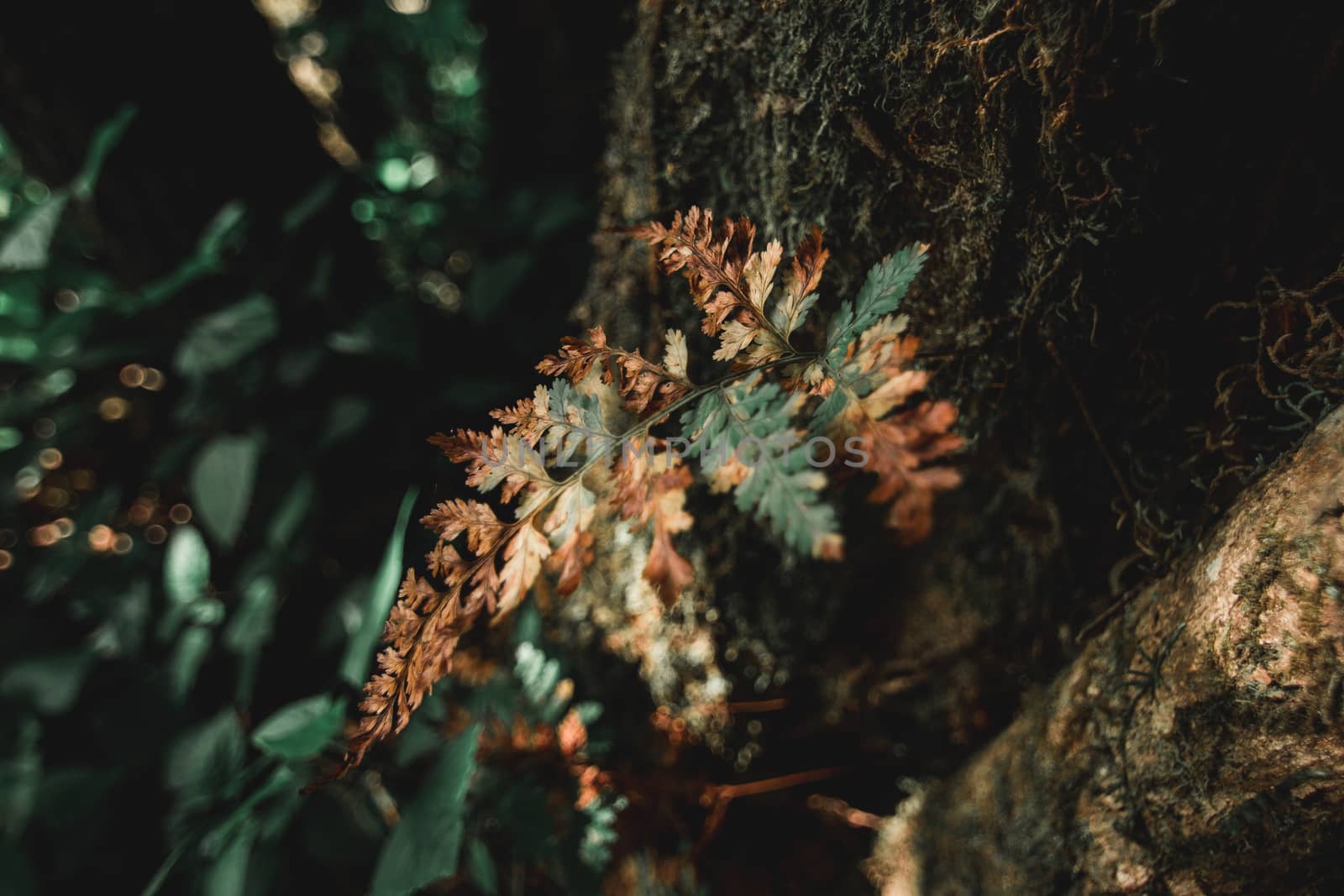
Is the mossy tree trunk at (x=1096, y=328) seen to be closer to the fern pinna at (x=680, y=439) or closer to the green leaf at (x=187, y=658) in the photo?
the fern pinna at (x=680, y=439)

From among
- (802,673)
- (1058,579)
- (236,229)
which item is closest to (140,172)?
(236,229)

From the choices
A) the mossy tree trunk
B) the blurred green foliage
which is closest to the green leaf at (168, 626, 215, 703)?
Answer: the blurred green foliage

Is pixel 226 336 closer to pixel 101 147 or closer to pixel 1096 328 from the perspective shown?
pixel 101 147

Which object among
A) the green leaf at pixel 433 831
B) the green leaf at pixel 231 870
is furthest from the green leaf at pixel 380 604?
the green leaf at pixel 231 870

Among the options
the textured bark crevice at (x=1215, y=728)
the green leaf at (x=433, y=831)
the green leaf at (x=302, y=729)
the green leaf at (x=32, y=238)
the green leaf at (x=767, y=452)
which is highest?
the green leaf at (x=32, y=238)

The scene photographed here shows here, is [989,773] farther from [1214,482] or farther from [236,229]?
[236,229]

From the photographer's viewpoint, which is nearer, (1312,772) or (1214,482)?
(1312,772)
